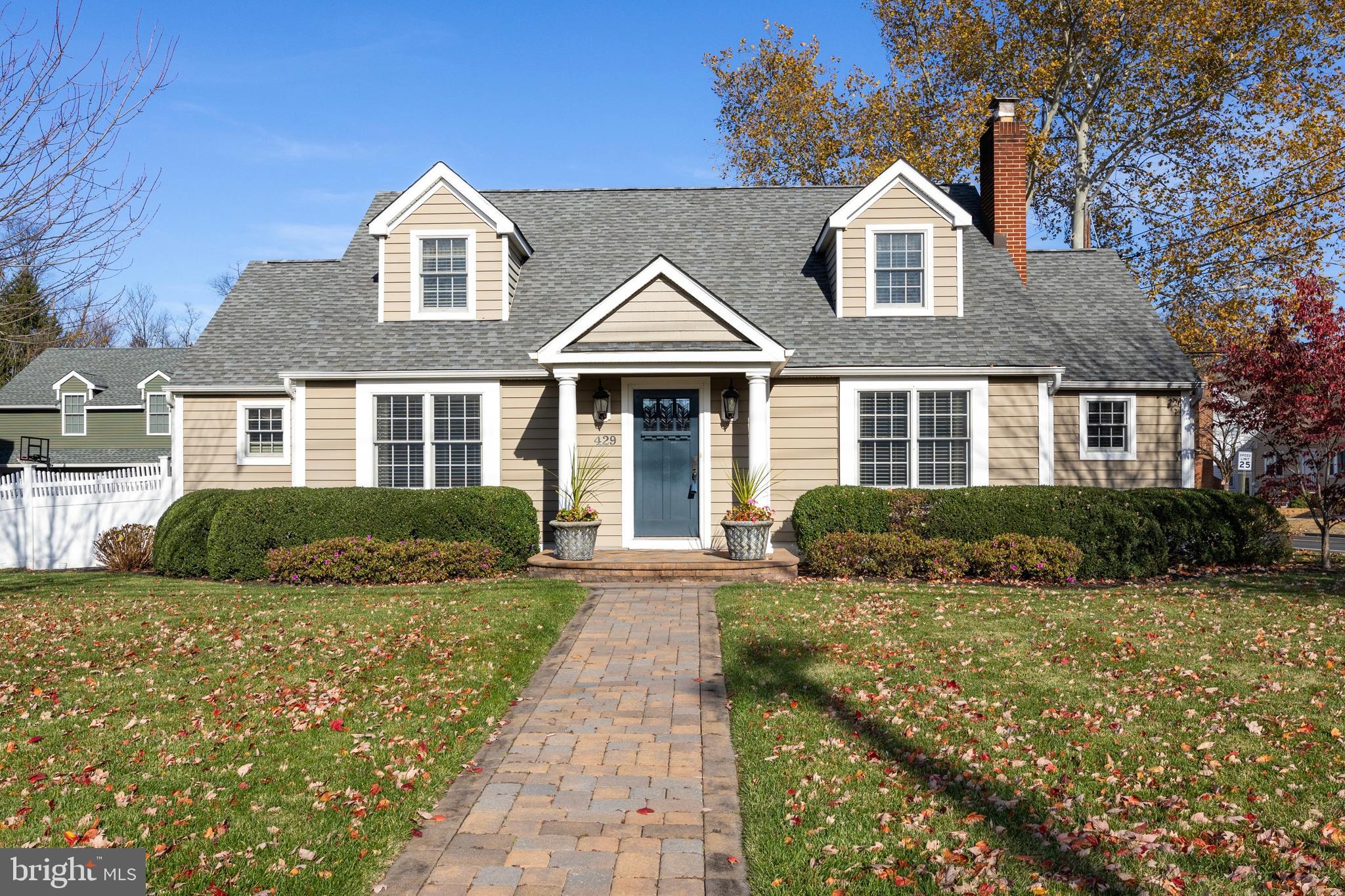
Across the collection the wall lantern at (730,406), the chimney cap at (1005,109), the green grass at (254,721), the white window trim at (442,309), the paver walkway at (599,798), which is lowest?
the paver walkway at (599,798)

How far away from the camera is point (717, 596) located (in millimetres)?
10852

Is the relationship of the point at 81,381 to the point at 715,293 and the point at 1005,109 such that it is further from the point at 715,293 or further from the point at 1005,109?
the point at 1005,109

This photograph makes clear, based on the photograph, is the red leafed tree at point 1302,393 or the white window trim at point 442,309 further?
the white window trim at point 442,309

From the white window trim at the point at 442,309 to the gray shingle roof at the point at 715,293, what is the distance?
0.21 metres

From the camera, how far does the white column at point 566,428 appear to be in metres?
13.2

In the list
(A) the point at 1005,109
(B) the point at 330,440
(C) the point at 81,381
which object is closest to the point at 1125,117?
(A) the point at 1005,109

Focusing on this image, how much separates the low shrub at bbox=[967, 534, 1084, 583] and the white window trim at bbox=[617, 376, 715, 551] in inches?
164

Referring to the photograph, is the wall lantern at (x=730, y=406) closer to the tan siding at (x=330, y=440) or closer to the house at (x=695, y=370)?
the house at (x=695, y=370)

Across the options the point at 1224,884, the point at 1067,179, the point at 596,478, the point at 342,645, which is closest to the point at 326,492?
the point at 596,478

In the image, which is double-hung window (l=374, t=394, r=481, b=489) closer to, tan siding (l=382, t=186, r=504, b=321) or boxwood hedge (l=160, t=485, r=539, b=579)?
boxwood hedge (l=160, t=485, r=539, b=579)

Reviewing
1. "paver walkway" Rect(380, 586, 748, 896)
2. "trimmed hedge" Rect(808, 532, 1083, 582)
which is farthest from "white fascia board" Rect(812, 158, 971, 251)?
"paver walkway" Rect(380, 586, 748, 896)

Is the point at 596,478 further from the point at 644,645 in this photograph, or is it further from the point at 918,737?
the point at 918,737

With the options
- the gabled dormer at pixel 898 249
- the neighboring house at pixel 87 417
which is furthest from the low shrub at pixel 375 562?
the neighboring house at pixel 87 417

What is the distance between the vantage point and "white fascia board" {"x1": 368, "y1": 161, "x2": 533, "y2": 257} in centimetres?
1505
